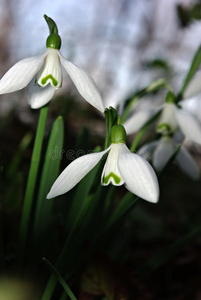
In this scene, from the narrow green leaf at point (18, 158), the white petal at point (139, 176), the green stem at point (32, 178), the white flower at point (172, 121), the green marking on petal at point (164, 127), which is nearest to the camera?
the white petal at point (139, 176)

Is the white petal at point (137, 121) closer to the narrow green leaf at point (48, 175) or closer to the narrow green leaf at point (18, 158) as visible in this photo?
the narrow green leaf at point (48, 175)

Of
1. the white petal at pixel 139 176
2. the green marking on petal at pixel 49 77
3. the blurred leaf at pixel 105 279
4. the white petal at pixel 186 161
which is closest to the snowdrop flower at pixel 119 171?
the white petal at pixel 139 176

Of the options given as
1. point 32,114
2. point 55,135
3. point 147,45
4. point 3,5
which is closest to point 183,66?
point 147,45

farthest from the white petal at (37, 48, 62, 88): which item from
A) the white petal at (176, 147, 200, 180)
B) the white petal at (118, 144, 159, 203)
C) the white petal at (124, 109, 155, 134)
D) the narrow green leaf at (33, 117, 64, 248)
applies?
the white petal at (176, 147, 200, 180)

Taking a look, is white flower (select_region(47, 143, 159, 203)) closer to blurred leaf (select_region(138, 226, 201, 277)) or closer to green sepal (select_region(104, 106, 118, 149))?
green sepal (select_region(104, 106, 118, 149))

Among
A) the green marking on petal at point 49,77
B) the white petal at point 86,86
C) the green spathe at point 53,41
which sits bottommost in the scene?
the green marking on petal at point 49,77

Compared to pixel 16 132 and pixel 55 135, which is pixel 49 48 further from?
pixel 16 132

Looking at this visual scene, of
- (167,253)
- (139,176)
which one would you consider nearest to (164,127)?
(167,253)

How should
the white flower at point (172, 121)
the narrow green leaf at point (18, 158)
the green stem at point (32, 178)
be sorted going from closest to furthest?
the green stem at point (32, 178)
the white flower at point (172, 121)
the narrow green leaf at point (18, 158)
